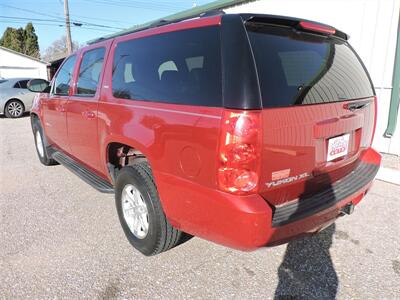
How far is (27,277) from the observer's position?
8.44 ft

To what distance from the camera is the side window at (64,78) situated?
420 cm

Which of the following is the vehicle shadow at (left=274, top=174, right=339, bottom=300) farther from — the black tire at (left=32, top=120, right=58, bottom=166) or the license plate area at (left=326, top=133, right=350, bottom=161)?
the black tire at (left=32, top=120, right=58, bottom=166)

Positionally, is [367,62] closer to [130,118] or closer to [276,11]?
[276,11]

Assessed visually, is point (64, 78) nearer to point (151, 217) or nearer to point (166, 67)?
point (166, 67)

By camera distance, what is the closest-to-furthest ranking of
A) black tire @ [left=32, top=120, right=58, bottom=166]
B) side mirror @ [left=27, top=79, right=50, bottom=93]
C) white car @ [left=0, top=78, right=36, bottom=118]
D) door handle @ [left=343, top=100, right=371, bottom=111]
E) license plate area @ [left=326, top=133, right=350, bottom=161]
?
license plate area @ [left=326, top=133, right=350, bottom=161] < door handle @ [left=343, top=100, right=371, bottom=111] < side mirror @ [left=27, top=79, right=50, bottom=93] < black tire @ [left=32, top=120, right=58, bottom=166] < white car @ [left=0, top=78, right=36, bottom=118]

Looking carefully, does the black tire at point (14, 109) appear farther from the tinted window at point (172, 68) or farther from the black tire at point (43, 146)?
the tinted window at point (172, 68)

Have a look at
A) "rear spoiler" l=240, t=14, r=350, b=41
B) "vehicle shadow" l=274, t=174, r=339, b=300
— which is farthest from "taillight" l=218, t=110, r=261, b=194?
"rear spoiler" l=240, t=14, r=350, b=41

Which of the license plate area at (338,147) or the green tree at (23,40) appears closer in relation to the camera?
the license plate area at (338,147)

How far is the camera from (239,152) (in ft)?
6.20

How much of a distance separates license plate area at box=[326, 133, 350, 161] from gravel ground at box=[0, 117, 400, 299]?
968 mm

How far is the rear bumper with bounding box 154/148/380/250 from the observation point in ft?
6.32

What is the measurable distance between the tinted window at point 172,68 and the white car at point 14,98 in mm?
11652

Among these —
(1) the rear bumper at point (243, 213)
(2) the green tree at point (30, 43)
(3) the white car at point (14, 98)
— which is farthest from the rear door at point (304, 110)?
(2) the green tree at point (30, 43)

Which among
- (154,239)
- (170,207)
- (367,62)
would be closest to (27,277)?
(154,239)
